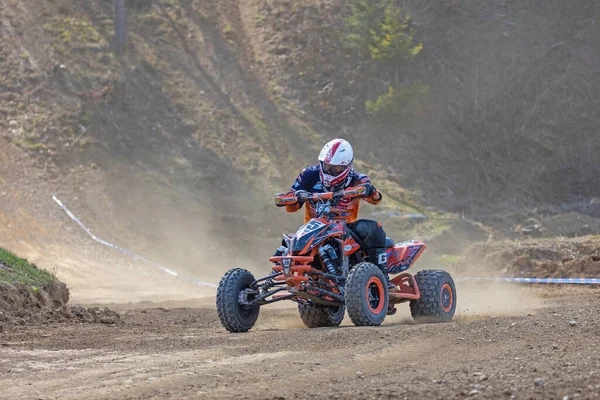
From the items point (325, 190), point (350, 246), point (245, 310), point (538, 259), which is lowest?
point (245, 310)

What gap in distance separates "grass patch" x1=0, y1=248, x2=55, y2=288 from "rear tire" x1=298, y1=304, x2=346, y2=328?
4076 millimetres

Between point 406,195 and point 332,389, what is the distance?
81.2 feet

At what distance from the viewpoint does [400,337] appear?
28.8 ft

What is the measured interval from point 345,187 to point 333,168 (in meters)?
0.34

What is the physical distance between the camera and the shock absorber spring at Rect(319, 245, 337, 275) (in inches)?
422

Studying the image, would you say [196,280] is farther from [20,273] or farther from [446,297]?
[446,297]

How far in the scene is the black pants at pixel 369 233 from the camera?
36.6ft

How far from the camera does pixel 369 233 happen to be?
36.6ft

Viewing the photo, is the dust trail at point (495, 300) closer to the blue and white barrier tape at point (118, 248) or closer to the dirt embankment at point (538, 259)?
the dirt embankment at point (538, 259)

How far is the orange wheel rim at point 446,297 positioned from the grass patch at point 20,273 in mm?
5820

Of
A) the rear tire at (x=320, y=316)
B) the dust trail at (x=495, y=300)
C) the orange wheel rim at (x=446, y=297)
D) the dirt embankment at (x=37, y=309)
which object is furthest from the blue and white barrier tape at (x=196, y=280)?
the dirt embankment at (x=37, y=309)

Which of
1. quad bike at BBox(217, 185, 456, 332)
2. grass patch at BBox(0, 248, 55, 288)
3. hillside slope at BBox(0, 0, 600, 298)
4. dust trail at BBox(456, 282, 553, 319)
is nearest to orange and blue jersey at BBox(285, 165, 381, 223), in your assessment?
quad bike at BBox(217, 185, 456, 332)

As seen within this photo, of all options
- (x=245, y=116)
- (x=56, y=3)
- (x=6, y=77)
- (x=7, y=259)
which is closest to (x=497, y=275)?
(x=7, y=259)

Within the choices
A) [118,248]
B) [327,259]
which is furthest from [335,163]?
[118,248]
